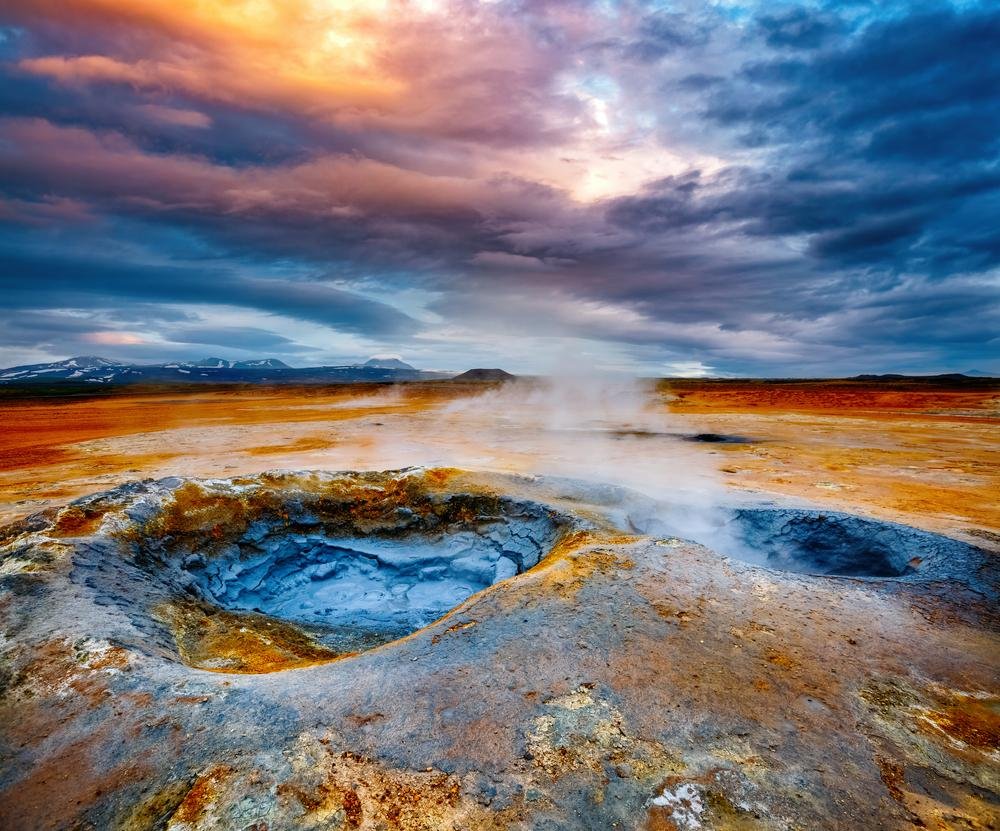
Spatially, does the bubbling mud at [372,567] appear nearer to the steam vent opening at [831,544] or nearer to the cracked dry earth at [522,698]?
the cracked dry earth at [522,698]

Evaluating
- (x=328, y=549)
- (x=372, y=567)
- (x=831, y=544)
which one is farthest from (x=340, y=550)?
(x=831, y=544)

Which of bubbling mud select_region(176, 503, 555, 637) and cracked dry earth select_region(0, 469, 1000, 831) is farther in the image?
bubbling mud select_region(176, 503, 555, 637)

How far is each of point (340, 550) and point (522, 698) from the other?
6.10 m

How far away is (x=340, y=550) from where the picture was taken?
915 cm

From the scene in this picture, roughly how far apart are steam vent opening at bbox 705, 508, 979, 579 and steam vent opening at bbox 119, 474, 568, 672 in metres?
3.35

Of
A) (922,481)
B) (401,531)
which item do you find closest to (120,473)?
(401,531)

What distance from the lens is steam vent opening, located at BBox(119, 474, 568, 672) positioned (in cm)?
743

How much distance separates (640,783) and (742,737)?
2.81 feet

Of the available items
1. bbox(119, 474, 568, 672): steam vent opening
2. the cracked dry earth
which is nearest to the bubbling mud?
bbox(119, 474, 568, 672): steam vent opening

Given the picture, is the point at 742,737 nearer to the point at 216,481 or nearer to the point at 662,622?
the point at 662,622

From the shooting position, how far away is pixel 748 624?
16.1 ft

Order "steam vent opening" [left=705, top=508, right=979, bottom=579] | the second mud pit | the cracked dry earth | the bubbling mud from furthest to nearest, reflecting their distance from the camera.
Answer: the bubbling mud
"steam vent opening" [left=705, top=508, right=979, bottom=579]
the second mud pit
the cracked dry earth

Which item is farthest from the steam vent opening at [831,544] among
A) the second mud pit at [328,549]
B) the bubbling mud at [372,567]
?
the bubbling mud at [372,567]

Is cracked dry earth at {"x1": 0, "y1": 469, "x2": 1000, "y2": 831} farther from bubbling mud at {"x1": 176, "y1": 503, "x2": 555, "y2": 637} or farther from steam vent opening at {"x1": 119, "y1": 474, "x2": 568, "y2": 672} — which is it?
bubbling mud at {"x1": 176, "y1": 503, "x2": 555, "y2": 637}
